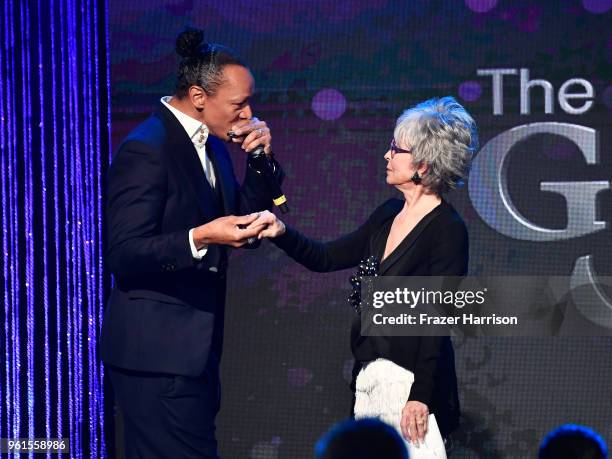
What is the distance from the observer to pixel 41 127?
3.56 meters

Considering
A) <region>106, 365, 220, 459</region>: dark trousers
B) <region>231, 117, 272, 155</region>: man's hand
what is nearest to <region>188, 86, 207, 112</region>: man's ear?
<region>231, 117, 272, 155</region>: man's hand

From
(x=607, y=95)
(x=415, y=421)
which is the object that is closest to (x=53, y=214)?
(x=415, y=421)

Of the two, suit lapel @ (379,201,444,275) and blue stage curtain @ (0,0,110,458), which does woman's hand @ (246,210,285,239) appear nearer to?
suit lapel @ (379,201,444,275)

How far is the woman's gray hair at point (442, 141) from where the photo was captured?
2.69 metres

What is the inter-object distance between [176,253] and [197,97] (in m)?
0.47

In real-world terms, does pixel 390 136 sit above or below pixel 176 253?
above

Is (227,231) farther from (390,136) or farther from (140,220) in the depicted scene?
(390,136)

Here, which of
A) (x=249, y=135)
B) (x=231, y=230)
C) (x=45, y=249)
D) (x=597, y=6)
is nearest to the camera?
(x=231, y=230)

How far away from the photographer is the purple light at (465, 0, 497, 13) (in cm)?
380

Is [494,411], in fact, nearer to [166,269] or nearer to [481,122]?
[481,122]

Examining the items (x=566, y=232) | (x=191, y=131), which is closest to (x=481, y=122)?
(x=566, y=232)

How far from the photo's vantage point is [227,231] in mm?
2209

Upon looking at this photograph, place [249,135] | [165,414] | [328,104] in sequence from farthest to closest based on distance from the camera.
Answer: [328,104]
[249,135]
[165,414]

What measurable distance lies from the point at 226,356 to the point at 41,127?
1.24 meters
